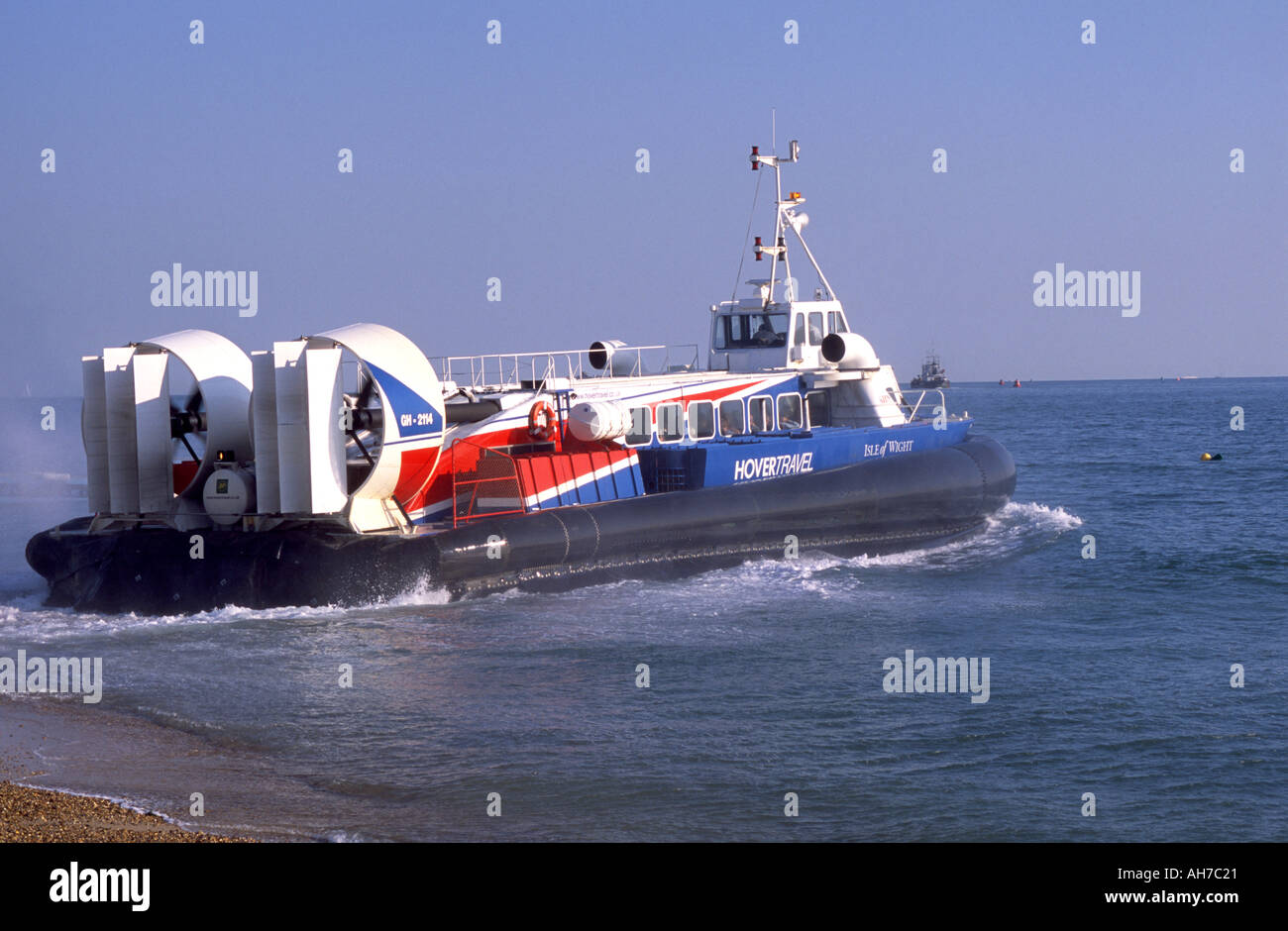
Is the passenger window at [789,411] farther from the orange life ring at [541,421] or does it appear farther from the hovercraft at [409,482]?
the orange life ring at [541,421]

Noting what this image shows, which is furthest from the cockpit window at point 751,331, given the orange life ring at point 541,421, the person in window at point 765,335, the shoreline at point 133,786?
the shoreline at point 133,786

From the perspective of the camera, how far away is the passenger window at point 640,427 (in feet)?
43.6

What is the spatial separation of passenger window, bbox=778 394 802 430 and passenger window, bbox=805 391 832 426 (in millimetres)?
803

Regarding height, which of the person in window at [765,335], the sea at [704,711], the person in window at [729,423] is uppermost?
the person in window at [765,335]

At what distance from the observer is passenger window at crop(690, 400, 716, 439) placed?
45.8 ft

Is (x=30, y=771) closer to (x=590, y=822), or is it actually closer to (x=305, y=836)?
(x=305, y=836)

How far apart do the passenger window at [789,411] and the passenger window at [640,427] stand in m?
2.24

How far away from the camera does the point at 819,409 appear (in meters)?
16.3

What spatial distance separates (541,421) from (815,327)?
17.0 feet

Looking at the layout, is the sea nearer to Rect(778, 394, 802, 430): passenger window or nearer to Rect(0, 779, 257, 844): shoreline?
Rect(0, 779, 257, 844): shoreline

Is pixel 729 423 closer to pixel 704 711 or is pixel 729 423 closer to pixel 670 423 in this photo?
pixel 670 423

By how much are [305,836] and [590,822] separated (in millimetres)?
1344

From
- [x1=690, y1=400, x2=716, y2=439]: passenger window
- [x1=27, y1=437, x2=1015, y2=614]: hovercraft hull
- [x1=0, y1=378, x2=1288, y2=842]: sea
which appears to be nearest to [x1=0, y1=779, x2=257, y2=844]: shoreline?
[x1=0, y1=378, x2=1288, y2=842]: sea
